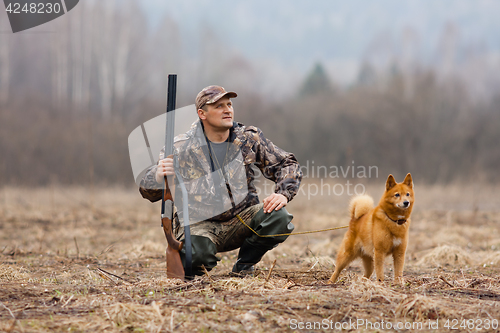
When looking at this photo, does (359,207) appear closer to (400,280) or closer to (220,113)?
(400,280)

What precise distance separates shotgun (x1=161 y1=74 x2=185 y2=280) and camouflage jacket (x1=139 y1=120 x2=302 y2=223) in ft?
0.74

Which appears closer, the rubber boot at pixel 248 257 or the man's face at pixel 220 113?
the man's face at pixel 220 113

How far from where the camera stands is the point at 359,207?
4516 mm

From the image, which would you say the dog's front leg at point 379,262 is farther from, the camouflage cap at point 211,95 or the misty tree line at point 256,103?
the misty tree line at point 256,103

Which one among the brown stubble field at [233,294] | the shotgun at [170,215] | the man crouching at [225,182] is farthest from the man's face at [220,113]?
the brown stubble field at [233,294]

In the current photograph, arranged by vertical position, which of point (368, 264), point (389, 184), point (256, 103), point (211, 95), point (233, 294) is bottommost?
point (368, 264)

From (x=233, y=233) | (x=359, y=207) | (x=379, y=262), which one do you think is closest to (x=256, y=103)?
(x=359, y=207)

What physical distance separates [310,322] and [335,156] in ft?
67.9

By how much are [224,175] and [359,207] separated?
1436 mm

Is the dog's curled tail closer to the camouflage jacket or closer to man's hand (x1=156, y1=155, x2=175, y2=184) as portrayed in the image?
the camouflage jacket

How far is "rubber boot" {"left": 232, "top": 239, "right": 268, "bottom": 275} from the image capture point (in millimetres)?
4340

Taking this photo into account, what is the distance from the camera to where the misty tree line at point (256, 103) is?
2217cm

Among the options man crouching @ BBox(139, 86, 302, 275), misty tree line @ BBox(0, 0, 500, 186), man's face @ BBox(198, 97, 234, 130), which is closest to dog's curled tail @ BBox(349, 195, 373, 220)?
Answer: man crouching @ BBox(139, 86, 302, 275)

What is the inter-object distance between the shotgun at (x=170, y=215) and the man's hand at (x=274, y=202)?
2.76ft
